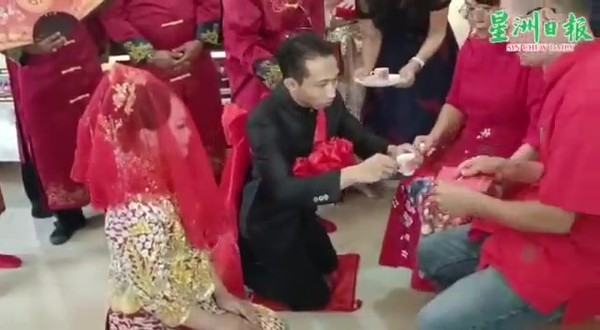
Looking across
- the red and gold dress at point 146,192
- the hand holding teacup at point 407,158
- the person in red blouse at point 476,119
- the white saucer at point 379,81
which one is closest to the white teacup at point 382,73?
the white saucer at point 379,81

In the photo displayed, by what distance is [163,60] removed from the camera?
9.05 feet

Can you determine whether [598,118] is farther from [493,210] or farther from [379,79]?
[379,79]

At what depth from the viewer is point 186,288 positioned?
1.77 m

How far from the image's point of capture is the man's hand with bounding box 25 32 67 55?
271cm

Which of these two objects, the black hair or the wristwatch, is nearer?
the black hair

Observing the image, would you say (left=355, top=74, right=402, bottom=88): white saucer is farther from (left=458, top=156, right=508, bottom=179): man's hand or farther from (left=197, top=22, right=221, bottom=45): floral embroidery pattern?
(left=458, top=156, right=508, bottom=179): man's hand

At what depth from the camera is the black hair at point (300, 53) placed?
2227 millimetres

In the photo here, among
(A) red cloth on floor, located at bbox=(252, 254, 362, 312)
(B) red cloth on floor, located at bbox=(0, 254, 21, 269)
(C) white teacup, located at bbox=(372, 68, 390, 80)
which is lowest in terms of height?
(B) red cloth on floor, located at bbox=(0, 254, 21, 269)

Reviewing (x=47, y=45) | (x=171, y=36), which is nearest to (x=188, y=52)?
(x=171, y=36)

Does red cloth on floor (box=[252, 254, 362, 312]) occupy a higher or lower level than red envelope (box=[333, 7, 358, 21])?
lower

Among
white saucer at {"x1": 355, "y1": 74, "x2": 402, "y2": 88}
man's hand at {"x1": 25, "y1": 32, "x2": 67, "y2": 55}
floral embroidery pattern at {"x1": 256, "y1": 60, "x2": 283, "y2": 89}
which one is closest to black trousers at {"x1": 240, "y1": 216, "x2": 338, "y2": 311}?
floral embroidery pattern at {"x1": 256, "y1": 60, "x2": 283, "y2": 89}

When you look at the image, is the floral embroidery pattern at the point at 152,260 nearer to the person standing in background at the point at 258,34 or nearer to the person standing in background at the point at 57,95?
the person standing in background at the point at 258,34

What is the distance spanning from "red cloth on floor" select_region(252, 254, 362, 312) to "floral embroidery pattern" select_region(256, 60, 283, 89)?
0.60m

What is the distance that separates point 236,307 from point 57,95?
1.23 meters
